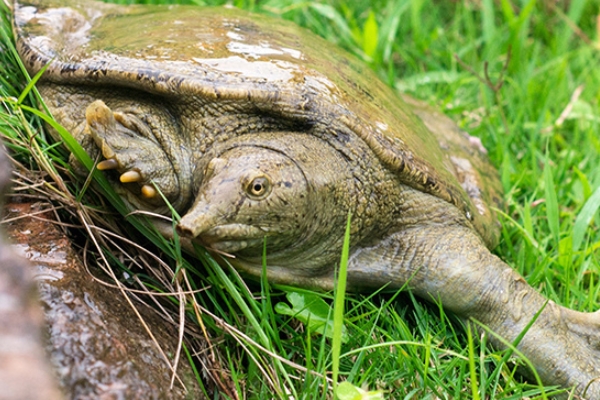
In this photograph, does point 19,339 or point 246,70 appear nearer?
point 19,339

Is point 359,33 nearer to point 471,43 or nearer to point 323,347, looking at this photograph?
point 471,43

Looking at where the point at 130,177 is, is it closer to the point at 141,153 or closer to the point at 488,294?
the point at 141,153

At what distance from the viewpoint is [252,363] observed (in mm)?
1835

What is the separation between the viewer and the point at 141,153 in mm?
1944

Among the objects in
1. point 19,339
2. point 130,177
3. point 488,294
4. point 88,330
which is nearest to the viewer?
point 19,339

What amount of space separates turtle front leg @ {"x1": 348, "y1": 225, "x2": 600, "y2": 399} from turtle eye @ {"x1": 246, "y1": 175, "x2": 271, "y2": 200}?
0.49 metres

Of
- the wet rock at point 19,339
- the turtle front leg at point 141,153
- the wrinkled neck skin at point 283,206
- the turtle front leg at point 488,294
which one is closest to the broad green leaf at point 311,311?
the wrinkled neck skin at point 283,206

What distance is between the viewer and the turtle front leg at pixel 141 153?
1900 mm

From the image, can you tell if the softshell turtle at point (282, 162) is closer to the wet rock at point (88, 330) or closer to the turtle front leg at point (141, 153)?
the turtle front leg at point (141, 153)

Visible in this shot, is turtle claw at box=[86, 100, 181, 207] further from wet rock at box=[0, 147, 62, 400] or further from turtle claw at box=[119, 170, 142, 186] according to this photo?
wet rock at box=[0, 147, 62, 400]

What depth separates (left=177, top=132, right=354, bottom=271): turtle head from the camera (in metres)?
1.77

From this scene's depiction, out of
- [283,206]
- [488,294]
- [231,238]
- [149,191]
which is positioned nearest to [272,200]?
[283,206]

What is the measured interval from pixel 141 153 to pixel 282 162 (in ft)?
1.43

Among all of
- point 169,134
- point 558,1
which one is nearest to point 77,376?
point 169,134
